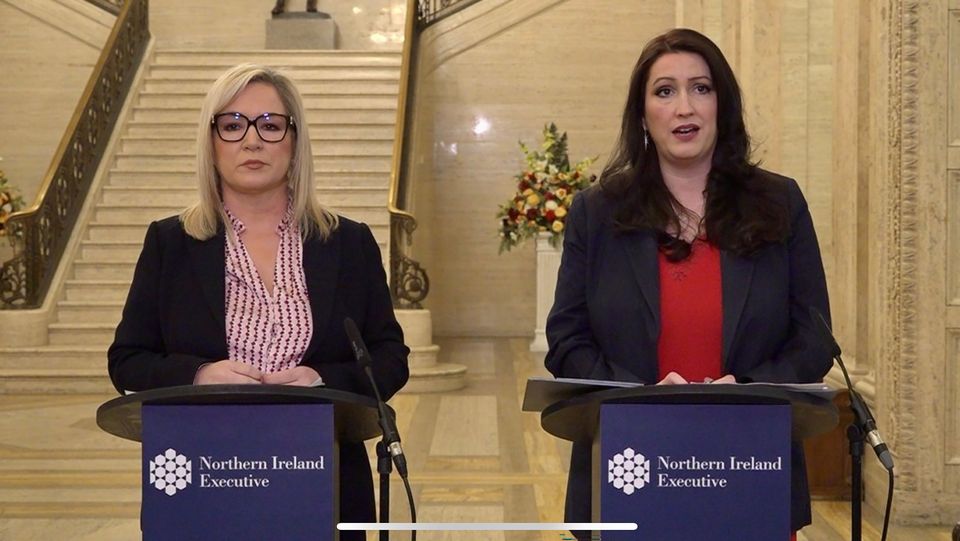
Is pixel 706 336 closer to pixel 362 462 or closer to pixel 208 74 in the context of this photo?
pixel 362 462

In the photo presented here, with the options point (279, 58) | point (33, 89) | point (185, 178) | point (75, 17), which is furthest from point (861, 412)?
point (75, 17)

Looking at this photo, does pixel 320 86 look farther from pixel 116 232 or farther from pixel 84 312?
pixel 84 312

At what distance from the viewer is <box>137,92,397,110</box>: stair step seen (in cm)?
1508

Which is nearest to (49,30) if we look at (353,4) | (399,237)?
(353,4)

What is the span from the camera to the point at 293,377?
2.57m

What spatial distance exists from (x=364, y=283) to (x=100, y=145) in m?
11.9

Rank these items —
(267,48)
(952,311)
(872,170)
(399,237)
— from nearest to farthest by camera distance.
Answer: (952,311), (872,170), (399,237), (267,48)

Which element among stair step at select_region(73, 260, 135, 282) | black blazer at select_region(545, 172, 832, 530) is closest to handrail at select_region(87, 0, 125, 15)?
Answer: stair step at select_region(73, 260, 135, 282)

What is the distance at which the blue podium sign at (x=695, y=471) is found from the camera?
2021 mm

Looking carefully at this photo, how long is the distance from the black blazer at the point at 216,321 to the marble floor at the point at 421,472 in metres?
2.13

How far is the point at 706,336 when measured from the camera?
267cm

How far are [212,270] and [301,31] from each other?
14896 millimetres

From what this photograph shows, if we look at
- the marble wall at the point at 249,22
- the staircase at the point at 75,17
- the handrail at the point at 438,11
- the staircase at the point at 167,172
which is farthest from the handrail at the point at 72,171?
the handrail at the point at 438,11

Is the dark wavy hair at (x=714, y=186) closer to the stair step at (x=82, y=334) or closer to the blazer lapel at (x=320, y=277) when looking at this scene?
the blazer lapel at (x=320, y=277)
